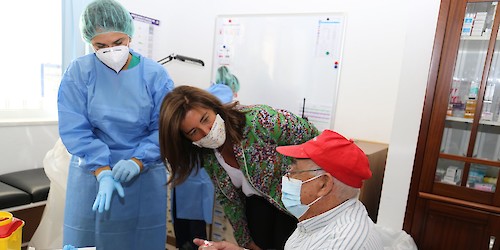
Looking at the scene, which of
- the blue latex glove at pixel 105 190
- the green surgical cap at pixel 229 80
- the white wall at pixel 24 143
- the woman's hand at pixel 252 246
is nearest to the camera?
the blue latex glove at pixel 105 190

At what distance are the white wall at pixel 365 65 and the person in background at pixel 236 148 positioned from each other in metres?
0.67

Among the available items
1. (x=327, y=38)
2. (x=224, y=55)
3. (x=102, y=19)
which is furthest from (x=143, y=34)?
(x=102, y=19)

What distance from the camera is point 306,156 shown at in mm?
965

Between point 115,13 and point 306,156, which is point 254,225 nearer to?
point 306,156

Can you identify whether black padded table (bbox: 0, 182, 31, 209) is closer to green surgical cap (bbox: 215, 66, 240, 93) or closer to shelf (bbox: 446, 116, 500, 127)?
green surgical cap (bbox: 215, 66, 240, 93)

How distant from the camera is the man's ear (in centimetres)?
92

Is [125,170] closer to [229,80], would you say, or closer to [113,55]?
[113,55]

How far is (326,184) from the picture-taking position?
3.05 feet

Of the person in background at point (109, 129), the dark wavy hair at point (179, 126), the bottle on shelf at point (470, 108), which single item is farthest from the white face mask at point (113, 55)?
the bottle on shelf at point (470, 108)

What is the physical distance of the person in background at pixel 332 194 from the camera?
87 cm

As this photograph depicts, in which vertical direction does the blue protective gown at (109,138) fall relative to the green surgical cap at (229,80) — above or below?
below

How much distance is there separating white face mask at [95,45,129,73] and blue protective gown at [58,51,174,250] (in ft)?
0.12

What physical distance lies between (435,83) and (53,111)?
2871 mm

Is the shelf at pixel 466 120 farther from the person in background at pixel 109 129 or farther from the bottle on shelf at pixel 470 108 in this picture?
the person in background at pixel 109 129
